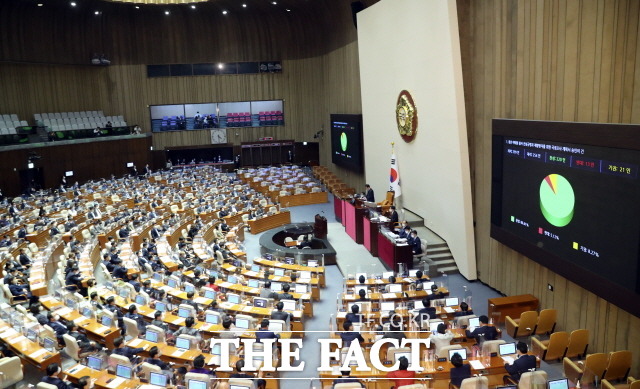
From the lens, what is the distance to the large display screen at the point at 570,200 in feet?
31.4

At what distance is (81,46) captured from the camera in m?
35.7

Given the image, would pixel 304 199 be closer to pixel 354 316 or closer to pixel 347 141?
pixel 347 141

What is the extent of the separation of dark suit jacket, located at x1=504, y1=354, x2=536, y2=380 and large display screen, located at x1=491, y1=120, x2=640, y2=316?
210 centimetres

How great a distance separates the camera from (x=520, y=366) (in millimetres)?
9617

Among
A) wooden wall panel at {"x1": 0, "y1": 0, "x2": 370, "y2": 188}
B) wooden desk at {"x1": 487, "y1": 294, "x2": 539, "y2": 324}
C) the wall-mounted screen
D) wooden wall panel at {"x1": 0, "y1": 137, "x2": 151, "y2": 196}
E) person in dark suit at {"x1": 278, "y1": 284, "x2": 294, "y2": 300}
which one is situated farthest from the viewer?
the wall-mounted screen

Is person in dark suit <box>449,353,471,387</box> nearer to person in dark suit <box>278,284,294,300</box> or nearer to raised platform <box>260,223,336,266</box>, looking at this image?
person in dark suit <box>278,284,294,300</box>

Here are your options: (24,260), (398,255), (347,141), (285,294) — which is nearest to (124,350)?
(285,294)

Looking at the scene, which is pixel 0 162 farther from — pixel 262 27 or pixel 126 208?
pixel 262 27

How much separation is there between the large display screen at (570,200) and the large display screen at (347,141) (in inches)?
519

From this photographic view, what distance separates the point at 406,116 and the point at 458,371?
37.5ft

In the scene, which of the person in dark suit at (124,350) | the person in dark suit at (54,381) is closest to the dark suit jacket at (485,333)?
the person in dark suit at (124,350)

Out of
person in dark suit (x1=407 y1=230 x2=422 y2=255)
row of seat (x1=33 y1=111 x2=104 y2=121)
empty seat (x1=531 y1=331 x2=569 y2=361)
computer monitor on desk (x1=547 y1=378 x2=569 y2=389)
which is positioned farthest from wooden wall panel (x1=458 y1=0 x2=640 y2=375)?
row of seat (x1=33 y1=111 x2=104 y2=121)

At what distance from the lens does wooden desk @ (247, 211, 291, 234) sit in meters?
22.2

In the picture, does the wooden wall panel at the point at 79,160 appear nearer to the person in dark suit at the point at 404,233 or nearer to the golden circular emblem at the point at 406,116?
the golden circular emblem at the point at 406,116
